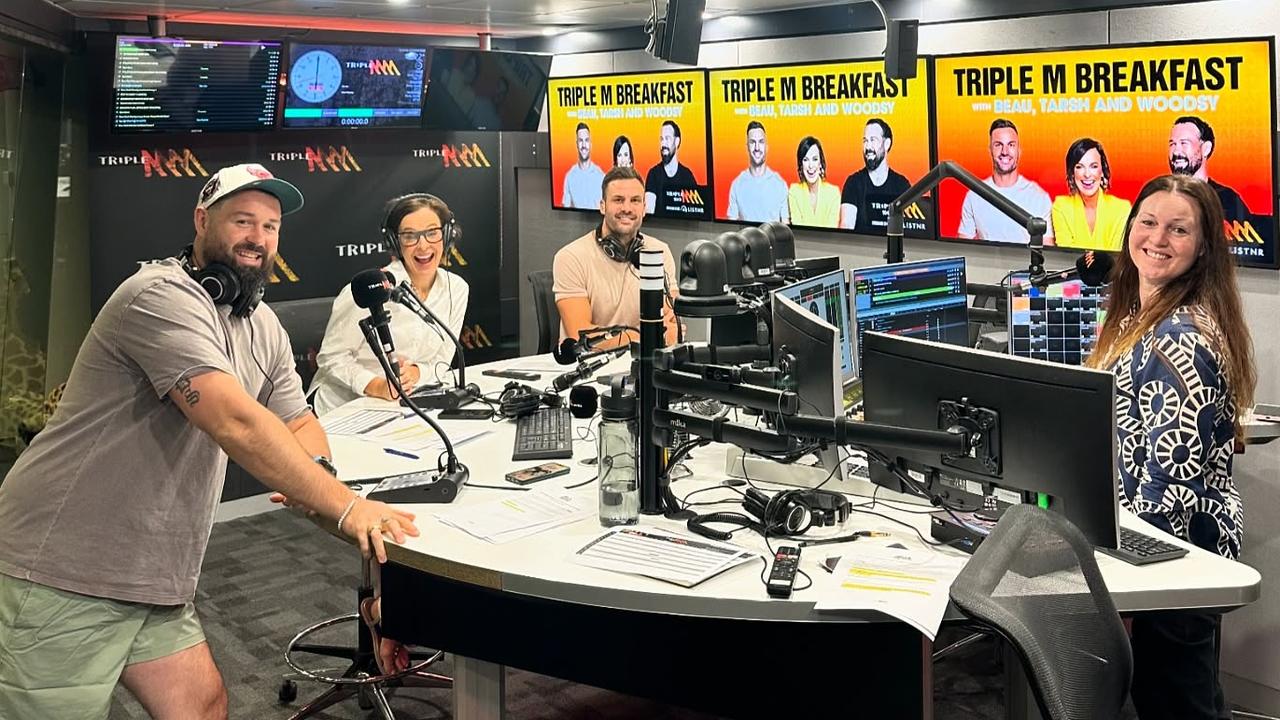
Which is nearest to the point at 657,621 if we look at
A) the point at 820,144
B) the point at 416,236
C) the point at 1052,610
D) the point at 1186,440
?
the point at 1052,610

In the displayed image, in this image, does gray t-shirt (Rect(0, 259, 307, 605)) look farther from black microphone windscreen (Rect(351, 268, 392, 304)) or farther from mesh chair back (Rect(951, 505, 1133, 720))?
mesh chair back (Rect(951, 505, 1133, 720))

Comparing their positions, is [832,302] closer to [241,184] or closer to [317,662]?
[241,184]

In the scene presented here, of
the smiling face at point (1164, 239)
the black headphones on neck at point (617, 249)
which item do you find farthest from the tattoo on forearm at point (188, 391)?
the black headphones on neck at point (617, 249)

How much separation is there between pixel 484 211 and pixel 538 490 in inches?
180

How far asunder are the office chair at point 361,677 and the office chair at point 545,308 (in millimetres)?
1823

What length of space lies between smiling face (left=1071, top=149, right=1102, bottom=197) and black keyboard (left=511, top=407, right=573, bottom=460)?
2.16 m

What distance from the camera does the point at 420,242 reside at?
4.73 meters

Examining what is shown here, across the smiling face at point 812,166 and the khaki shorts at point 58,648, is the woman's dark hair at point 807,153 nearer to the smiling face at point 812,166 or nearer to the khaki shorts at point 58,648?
the smiling face at point 812,166

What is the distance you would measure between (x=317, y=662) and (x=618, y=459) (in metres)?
1.80

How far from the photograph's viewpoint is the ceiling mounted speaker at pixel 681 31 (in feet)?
13.1

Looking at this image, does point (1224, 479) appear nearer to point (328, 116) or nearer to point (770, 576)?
point (770, 576)

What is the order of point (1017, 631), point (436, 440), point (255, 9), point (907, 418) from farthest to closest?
point (255, 9) < point (436, 440) < point (907, 418) < point (1017, 631)

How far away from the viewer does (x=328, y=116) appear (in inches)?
252

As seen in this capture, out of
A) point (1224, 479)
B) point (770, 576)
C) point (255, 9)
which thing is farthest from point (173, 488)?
point (255, 9)
